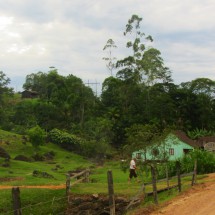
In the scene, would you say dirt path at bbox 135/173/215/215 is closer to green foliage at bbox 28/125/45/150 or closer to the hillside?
the hillside

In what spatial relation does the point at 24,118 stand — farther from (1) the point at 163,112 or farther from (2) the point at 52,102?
(1) the point at 163,112

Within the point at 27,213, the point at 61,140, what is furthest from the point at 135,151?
the point at 61,140

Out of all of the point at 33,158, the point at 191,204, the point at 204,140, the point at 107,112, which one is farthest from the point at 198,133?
the point at 191,204

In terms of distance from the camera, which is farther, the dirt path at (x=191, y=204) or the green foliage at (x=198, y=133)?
the green foliage at (x=198, y=133)

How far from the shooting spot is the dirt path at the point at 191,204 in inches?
503

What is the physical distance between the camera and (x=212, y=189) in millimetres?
17922

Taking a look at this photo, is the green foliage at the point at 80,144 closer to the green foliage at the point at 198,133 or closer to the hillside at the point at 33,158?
the hillside at the point at 33,158

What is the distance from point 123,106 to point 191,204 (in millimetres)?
52336

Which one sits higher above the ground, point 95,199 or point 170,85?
point 170,85

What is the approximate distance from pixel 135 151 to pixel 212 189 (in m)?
9.06

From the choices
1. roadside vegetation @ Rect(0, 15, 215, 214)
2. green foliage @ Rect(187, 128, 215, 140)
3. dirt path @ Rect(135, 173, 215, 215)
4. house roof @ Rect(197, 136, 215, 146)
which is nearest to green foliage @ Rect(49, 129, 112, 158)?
roadside vegetation @ Rect(0, 15, 215, 214)

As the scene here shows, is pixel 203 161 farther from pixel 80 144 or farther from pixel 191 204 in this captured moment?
pixel 80 144

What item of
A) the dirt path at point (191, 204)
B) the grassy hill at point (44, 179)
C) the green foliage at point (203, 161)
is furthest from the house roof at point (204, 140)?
the dirt path at point (191, 204)

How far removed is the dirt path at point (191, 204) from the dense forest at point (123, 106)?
136ft
